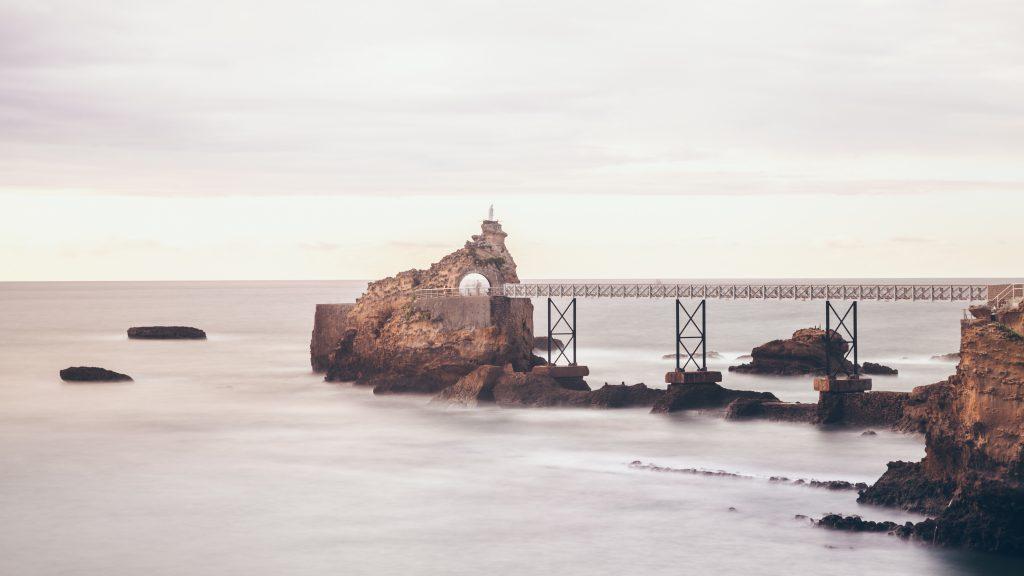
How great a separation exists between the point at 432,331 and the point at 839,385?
1817 cm

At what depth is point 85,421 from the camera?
4644cm

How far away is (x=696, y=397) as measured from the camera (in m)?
43.8

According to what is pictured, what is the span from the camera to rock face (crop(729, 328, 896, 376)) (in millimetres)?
56375

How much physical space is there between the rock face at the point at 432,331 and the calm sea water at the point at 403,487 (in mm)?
2055

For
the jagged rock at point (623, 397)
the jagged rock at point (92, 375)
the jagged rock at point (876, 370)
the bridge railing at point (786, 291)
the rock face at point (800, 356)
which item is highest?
the bridge railing at point (786, 291)

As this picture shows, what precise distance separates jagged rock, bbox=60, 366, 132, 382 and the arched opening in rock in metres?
18.7

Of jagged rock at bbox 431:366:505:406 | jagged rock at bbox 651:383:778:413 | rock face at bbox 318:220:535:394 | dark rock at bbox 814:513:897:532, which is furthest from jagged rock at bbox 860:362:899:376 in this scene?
dark rock at bbox 814:513:897:532

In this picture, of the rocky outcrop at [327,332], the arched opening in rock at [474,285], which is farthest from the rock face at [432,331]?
the arched opening in rock at [474,285]

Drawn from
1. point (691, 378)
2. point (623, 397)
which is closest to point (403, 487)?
point (623, 397)

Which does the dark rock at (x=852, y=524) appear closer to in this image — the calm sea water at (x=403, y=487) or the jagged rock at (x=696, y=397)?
the calm sea water at (x=403, y=487)

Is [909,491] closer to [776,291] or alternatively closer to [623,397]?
[623,397]

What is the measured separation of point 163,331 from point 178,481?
6058cm

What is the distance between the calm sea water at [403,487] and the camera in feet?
84.2

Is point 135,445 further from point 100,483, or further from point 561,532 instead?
point 561,532
